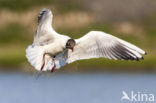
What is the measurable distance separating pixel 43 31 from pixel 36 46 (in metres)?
0.27

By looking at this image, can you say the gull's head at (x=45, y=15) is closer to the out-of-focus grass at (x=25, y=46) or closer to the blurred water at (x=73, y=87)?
the blurred water at (x=73, y=87)

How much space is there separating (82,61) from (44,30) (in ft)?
32.7

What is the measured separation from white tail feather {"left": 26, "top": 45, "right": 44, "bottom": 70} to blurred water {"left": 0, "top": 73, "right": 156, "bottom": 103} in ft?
11.0

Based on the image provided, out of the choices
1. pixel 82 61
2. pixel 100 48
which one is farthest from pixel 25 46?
pixel 100 48

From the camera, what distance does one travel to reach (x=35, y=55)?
7.54 m

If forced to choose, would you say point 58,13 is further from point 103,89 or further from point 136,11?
point 103,89

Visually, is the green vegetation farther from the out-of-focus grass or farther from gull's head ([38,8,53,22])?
gull's head ([38,8,53,22])

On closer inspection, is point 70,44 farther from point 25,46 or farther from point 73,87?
point 25,46

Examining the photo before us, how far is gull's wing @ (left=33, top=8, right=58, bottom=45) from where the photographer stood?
7.33 metres

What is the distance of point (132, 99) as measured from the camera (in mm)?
10969

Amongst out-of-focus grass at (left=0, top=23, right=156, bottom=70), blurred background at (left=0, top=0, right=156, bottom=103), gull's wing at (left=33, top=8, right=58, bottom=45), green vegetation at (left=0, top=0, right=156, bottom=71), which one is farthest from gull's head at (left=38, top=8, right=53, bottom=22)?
green vegetation at (left=0, top=0, right=156, bottom=71)

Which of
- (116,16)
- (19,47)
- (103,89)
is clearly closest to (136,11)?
(116,16)

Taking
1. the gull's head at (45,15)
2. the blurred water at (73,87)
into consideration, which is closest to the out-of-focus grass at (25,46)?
the blurred water at (73,87)

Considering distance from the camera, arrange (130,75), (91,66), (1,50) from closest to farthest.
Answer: (130,75) < (91,66) < (1,50)
